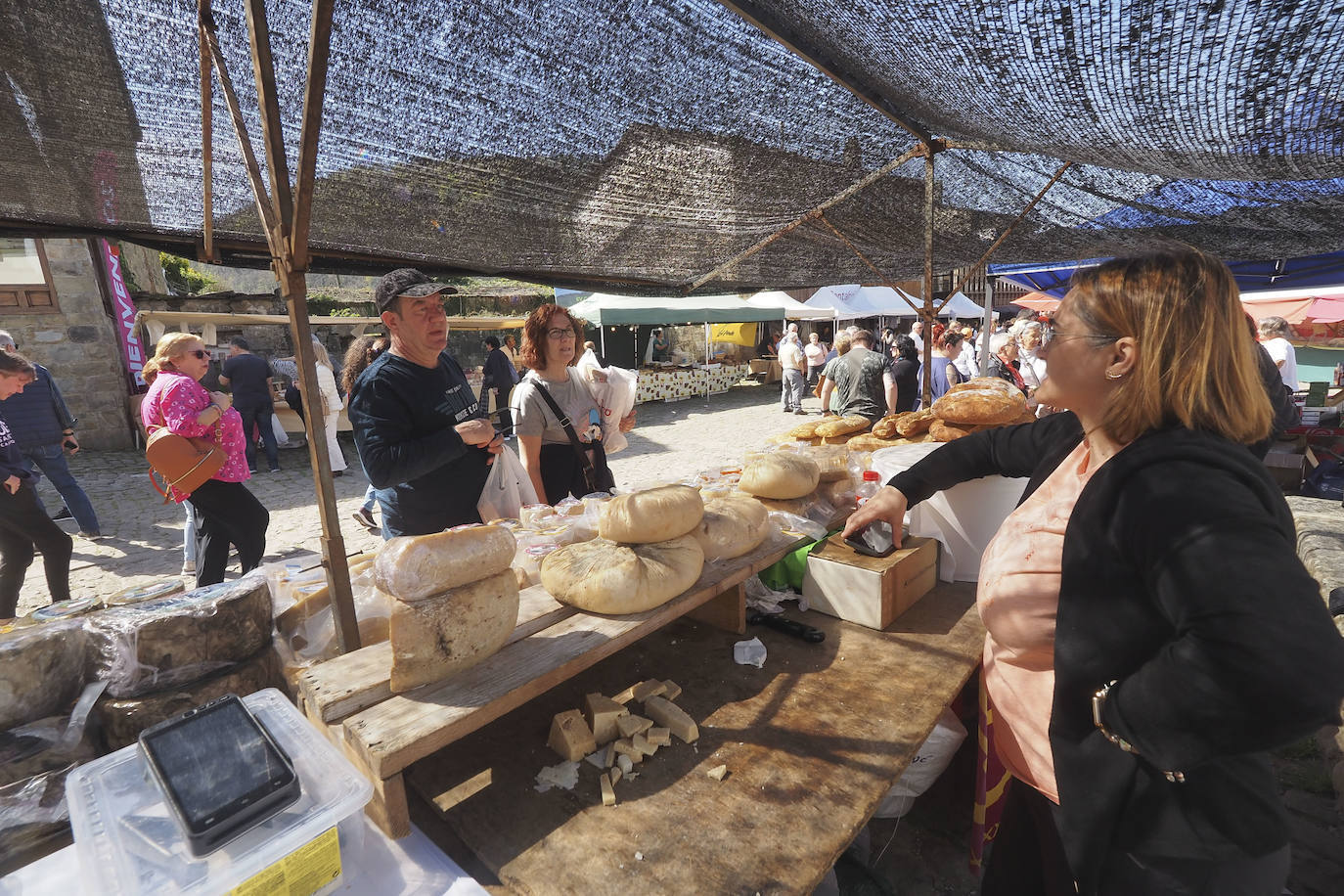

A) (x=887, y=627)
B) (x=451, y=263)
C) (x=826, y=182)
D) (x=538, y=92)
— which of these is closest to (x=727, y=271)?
(x=826, y=182)

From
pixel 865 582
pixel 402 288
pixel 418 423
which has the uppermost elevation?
pixel 402 288

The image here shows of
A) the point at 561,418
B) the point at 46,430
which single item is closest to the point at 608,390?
the point at 561,418

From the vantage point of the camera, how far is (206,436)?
13.0 feet

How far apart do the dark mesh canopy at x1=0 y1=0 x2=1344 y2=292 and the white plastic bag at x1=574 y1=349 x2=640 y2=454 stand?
1.00m

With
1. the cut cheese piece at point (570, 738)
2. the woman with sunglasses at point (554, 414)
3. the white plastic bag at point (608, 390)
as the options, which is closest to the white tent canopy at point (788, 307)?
the white plastic bag at point (608, 390)

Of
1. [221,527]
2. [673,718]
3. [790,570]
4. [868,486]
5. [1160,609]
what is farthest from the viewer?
[221,527]

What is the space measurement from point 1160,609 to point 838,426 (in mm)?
3188

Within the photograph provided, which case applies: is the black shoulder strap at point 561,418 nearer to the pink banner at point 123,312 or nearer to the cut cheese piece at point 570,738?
the cut cheese piece at point 570,738

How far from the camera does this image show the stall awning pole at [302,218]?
51.8 inches

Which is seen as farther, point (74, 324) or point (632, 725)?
point (74, 324)

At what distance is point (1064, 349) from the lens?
4.17 ft

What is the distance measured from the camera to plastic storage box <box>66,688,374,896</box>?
90cm

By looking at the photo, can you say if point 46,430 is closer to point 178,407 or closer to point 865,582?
point 178,407

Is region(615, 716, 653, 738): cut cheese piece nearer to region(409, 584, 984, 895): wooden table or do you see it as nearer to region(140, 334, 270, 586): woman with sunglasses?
region(409, 584, 984, 895): wooden table
